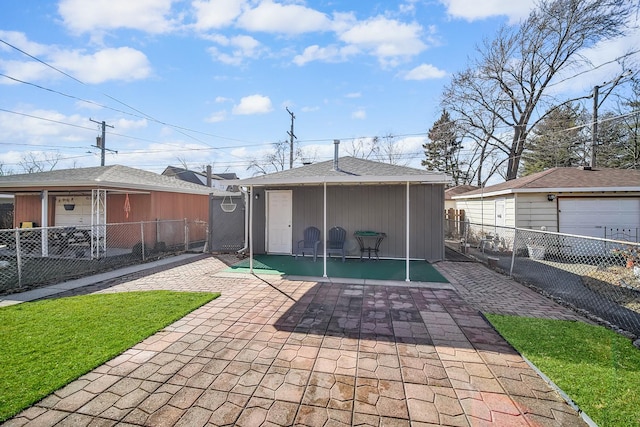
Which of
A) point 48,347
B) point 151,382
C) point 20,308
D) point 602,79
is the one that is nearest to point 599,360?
point 151,382

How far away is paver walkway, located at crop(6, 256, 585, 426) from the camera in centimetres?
210

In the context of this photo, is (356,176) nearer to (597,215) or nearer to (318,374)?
(318,374)

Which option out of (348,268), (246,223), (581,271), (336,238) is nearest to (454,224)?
(581,271)

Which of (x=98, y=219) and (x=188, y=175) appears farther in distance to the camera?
(x=188, y=175)

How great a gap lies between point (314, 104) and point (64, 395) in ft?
49.4

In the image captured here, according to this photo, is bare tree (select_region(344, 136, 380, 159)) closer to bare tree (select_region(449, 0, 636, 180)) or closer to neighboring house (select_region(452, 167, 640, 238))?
bare tree (select_region(449, 0, 636, 180))

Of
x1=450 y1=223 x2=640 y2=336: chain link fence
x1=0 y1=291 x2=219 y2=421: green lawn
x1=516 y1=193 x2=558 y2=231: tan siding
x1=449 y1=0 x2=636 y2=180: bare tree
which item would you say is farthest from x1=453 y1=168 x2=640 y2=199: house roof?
x1=0 y1=291 x2=219 y2=421: green lawn

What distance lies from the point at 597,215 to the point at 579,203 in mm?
619

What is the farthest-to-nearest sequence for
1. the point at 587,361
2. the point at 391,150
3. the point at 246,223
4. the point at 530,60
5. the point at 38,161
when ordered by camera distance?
1. the point at 38,161
2. the point at 391,150
3. the point at 530,60
4. the point at 246,223
5. the point at 587,361

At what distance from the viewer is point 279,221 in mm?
9023

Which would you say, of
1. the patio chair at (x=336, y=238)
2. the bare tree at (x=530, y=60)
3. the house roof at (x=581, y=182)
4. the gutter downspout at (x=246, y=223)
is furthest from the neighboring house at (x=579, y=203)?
the gutter downspout at (x=246, y=223)

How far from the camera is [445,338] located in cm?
339

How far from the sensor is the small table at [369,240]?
8016 mm

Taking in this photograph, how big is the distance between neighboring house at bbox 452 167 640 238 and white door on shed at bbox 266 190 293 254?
7.39 m
